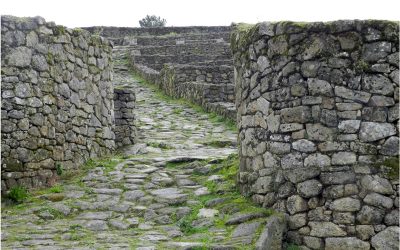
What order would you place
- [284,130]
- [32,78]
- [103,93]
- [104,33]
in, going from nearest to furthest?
1. [284,130]
2. [32,78]
3. [103,93]
4. [104,33]

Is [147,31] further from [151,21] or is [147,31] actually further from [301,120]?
[301,120]

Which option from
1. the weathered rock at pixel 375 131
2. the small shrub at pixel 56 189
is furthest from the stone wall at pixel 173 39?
the weathered rock at pixel 375 131

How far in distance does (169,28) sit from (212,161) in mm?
22190

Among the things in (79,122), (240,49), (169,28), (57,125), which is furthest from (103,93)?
(169,28)

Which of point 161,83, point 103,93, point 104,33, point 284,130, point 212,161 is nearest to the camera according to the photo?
point 284,130

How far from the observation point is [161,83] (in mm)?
18688

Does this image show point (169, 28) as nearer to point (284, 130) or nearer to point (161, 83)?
point (161, 83)

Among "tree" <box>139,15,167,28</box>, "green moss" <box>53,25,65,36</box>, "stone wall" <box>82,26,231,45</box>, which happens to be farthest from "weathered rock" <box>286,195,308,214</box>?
"tree" <box>139,15,167,28</box>

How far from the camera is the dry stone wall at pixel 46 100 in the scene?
766 centimetres

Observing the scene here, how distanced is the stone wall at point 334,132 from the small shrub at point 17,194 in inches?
127

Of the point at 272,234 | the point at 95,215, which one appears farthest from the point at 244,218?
the point at 95,215

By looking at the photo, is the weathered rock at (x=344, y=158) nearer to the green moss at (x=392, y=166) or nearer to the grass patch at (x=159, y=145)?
the green moss at (x=392, y=166)

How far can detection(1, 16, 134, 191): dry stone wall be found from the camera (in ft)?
25.1

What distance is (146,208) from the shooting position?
7297 mm
